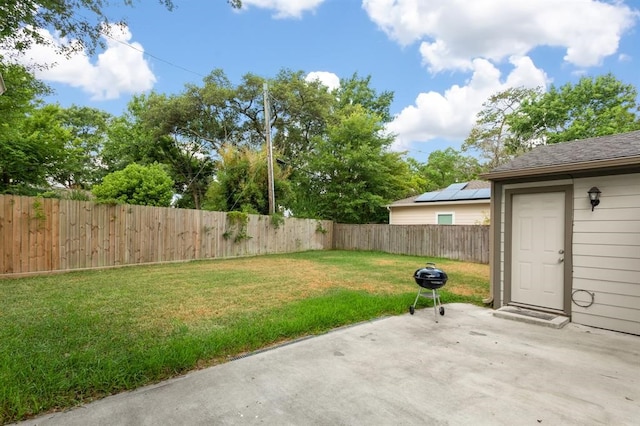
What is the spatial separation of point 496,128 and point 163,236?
19792mm

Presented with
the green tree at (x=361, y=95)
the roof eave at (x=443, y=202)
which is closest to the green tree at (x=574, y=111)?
the roof eave at (x=443, y=202)

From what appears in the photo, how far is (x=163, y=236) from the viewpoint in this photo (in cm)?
876

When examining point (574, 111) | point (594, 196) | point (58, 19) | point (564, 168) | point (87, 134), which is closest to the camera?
point (58, 19)

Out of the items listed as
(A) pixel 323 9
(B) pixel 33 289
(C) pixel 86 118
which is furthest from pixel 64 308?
(C) pixel 86 118

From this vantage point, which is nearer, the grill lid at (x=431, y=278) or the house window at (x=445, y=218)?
the grill lid at (x=431, y=278)

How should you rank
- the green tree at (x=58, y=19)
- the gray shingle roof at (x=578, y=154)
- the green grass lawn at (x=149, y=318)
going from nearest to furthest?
the green grass lawn at (x=149, y=318) < the green tree at (x=58, y=19) < the gray shingle roof at (x=578, y=154)

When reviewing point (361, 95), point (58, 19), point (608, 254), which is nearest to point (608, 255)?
point (608, 254)

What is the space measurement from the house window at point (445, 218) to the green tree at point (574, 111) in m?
8.50

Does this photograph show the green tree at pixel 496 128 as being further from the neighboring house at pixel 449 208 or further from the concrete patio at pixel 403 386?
the concrete patio at pixel 403 386

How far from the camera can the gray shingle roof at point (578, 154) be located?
3.75 meters

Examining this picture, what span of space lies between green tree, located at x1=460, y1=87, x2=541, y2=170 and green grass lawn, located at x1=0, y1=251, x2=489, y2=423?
1517 centimetres

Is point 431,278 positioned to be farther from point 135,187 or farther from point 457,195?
point 457,195

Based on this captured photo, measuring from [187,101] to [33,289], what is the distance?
15.2 metres

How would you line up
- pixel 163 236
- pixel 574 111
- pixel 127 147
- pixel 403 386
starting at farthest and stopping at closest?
pixel 127 147 < pixel 574 111 < pixel 163 236 < pixel 403 386
